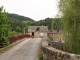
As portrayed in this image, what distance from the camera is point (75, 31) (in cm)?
1245

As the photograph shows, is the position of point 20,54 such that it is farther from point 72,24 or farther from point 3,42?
point 3,42

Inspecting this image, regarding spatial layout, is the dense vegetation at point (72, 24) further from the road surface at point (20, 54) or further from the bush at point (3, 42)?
the bush at point (3, 42)

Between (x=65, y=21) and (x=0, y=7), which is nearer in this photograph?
(x=65, y=21)

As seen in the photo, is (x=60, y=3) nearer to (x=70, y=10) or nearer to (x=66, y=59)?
(x=70, y=10)

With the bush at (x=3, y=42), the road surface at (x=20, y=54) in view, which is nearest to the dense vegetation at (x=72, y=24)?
the road surface at (x=20, y=54)

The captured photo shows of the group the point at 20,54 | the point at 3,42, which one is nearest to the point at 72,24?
the point at 20,54

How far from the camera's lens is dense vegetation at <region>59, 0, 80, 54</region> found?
12.3 m

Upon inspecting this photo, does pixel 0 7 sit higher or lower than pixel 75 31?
higher

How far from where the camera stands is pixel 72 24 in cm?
1273

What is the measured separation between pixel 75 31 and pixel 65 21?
99 cm

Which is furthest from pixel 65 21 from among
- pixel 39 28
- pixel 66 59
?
pixel 39 28

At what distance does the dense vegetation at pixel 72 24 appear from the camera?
40.4 feet

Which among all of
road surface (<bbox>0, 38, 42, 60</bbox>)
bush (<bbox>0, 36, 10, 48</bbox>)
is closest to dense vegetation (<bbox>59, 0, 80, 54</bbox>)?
road surface (<bbox>0, 38, 42, 60</bbox>)

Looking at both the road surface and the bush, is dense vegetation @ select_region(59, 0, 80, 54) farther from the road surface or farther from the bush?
the bush
